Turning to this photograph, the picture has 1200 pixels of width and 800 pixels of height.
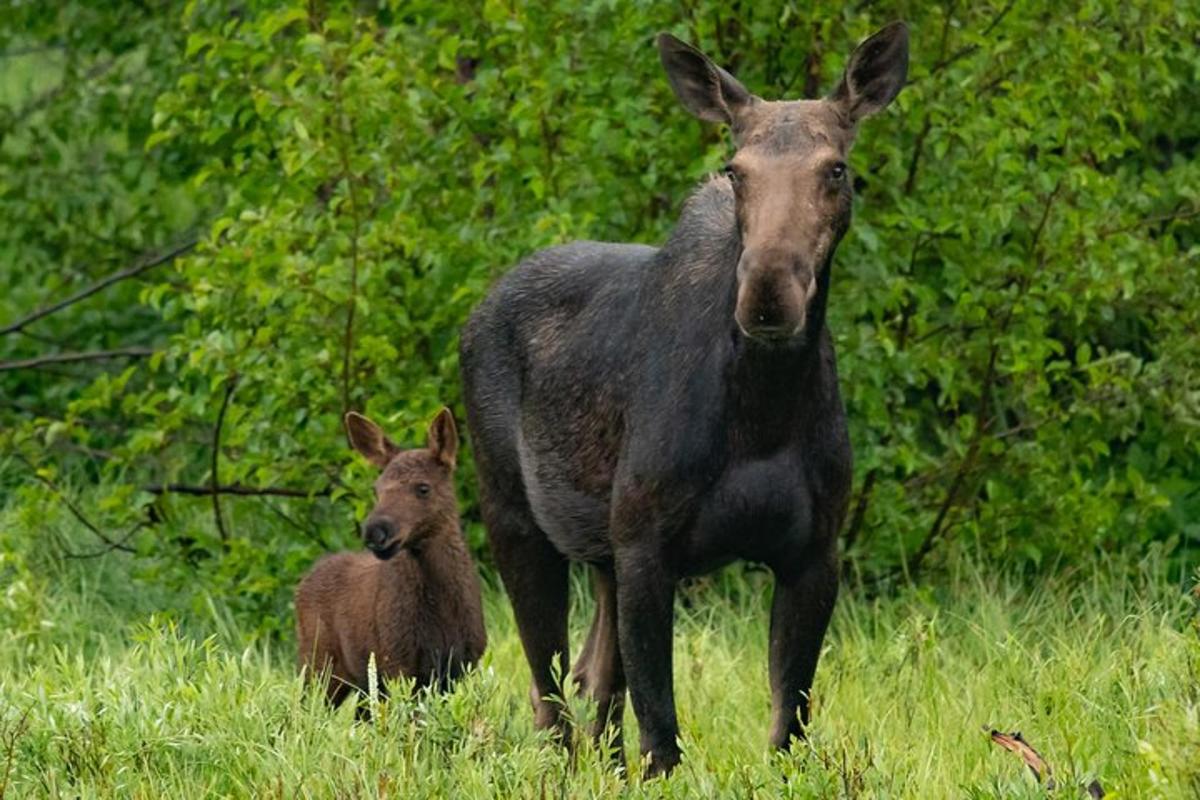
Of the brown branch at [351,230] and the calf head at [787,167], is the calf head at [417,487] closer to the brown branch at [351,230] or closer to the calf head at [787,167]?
the brown branch at [351,230]

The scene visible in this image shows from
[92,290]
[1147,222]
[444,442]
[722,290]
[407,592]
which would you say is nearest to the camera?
[722,290]

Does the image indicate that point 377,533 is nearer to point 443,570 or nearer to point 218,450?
point 443,570

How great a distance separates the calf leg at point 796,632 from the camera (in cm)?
673

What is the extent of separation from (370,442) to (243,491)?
1455 millimetres

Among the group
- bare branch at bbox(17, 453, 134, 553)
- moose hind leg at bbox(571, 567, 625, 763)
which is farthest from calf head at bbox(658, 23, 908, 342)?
bare branch at bbox(17, 453, 134, 553)

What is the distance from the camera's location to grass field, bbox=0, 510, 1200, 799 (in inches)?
239

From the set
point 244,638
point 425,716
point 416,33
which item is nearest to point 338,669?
point 244,638

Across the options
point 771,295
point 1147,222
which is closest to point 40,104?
point 1147,222

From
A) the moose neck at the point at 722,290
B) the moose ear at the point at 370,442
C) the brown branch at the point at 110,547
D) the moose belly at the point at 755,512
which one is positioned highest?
the moose neck at the point at 722,290

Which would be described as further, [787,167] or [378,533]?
[378,533]

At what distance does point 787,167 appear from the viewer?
633 cm

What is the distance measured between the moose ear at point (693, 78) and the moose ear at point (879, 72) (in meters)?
0.35

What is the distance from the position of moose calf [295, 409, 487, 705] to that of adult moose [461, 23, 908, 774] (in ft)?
2.89

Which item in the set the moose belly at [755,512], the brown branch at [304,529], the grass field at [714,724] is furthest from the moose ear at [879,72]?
the brown branch at [304,529]
